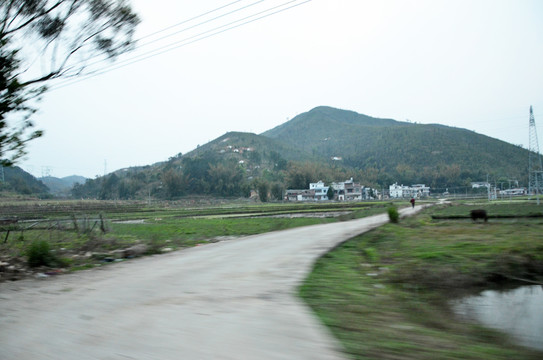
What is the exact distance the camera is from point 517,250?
902 centimetres

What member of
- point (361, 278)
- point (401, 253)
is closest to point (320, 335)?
point (361, 278)

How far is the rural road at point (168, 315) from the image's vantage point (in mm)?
3475

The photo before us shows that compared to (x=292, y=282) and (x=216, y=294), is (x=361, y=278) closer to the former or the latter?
(x=292, y=282)

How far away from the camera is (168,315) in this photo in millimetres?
4598

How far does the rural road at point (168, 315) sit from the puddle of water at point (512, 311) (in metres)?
2.59

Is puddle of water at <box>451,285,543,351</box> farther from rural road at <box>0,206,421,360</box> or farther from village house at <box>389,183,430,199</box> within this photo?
village house at <box>389,183,430,199</box>

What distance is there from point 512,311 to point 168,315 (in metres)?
5.28

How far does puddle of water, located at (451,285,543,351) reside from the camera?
4571mm

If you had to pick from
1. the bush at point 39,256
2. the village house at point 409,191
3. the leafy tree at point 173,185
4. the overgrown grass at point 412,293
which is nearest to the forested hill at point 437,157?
the village house at point 409,191

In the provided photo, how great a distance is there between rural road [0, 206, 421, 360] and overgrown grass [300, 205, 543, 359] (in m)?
0.35

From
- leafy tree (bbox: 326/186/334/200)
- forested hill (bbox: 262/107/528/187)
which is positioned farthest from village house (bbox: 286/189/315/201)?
forested hill (bbox: 262/107/528/187)

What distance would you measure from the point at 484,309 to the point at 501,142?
15684cm

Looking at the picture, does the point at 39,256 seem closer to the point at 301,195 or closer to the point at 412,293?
the point at 412,293

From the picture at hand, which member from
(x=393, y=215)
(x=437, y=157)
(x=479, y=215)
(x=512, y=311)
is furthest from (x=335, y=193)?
(x=512, y=311)
